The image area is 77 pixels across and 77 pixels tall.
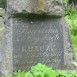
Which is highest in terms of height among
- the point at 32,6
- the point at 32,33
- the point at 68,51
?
the point at 32,6

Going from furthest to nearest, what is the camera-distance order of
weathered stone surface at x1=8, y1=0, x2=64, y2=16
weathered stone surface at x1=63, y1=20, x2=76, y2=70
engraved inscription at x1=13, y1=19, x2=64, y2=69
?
1. weathered stone surface at x1=63, y1=20, x2=76, y2=70
2. engraved inscription at x1=13, y1=19, x2=64, y2=69
3. weathered stone surface at x1=8, y1=0, x2=64, y2=16

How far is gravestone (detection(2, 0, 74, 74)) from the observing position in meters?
5.83

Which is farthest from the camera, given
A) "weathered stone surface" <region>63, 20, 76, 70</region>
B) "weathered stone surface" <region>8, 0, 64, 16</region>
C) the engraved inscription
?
"weathered stone surface" <region>63, 20, 76, 70</region>

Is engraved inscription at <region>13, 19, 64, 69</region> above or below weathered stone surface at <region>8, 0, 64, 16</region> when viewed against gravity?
below

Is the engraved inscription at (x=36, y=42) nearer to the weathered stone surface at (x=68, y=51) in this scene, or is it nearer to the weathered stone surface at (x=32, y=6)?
the weathered stone surface at (x=68, y=51)

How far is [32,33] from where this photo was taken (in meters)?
5.98

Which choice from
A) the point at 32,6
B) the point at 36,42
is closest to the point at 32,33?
the point at 36,42

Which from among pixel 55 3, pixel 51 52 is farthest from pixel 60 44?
pixel 55 3

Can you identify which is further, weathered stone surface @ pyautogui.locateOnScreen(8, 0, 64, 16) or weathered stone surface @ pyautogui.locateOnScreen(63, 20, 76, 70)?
weathered stone surface @ pyautogui.locateOnScreen(63, 20, 76, 70)

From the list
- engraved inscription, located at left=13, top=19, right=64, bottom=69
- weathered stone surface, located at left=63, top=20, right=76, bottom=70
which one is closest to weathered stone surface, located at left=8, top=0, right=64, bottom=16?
engraved inscription, located at left=13, top=19, right=64, bottom=69

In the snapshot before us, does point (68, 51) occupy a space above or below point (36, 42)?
below

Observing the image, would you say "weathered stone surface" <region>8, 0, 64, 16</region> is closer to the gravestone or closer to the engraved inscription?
the gravestone

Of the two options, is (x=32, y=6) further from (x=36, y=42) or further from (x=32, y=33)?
(x=36, y=42)

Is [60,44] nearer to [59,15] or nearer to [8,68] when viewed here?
[59,15]
